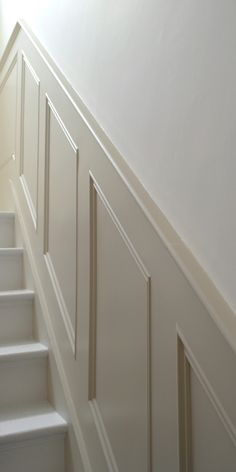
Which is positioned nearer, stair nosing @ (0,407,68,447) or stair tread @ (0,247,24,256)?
stair nosing @ (0,407,68,447)

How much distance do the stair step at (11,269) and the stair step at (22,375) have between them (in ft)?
1.47

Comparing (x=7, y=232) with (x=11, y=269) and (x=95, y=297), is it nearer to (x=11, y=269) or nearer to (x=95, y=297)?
(x=11, y=269)

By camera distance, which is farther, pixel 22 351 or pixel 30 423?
pixel 22 351

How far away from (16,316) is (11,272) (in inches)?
11.9

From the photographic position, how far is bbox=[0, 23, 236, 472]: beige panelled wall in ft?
2.73

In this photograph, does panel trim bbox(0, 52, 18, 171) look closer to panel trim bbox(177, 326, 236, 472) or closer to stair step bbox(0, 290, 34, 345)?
stair step bbox(0, 290, 34, 345)

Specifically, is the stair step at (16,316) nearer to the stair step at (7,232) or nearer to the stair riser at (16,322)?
the stair riser at (16,322)

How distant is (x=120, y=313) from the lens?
1189 mm

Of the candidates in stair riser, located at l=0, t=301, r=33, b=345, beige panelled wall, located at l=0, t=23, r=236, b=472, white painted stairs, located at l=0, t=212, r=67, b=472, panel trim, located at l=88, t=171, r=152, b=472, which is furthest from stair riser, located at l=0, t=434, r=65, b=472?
stair riser, located at l=0, t=301, r=33, b=345

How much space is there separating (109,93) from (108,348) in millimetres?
722

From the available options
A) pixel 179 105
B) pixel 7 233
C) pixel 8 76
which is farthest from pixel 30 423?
pixel 8 76

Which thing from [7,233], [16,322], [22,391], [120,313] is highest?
[7,233]

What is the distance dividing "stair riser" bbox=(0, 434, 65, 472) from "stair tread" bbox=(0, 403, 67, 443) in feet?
0.11

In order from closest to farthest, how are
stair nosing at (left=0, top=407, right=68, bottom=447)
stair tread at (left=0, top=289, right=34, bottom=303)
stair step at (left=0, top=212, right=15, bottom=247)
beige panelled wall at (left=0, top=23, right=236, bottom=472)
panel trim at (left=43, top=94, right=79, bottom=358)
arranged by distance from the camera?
beige panelled wall at (left=0, top=23, right=236, bottom=472) < stair nosing at (left=0, top=407, right=68, bottom=447) < panel trim at (left=43, top=94, right=79, bottom=358) < stair tread at (left=0, top=289, right=34, bottom=303) < stair step at (left=0, top=212, right=15, bottom=247)
